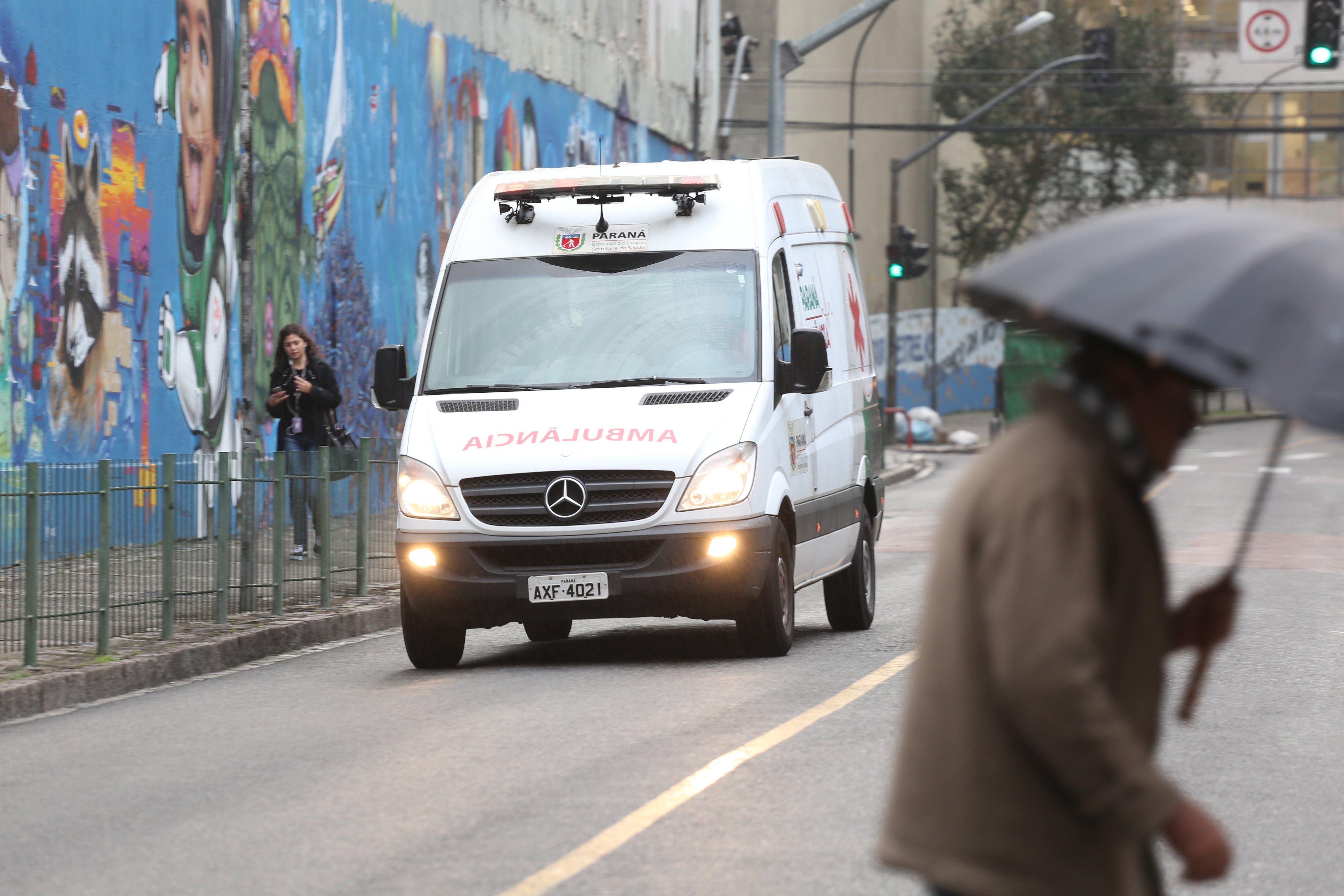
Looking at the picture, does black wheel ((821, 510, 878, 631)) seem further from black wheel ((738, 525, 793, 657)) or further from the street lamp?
the street lamp

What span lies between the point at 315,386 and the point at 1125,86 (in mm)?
40613

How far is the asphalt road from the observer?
6.17 meters

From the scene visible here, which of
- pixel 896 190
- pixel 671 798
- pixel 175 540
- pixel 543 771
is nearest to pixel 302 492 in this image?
pixel 175 540

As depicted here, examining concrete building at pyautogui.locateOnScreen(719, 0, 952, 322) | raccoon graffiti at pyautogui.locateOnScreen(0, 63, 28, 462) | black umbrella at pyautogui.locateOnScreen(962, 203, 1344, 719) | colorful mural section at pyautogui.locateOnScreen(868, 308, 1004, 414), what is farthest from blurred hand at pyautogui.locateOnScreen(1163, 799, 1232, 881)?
colorful mural section at pyautogui.locateOnScreen(868, 308, 1004, 414)

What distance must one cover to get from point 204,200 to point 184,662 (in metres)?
8.19

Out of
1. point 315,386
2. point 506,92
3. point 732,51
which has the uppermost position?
point 732,51

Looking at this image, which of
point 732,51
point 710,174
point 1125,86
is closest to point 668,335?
point 710,174

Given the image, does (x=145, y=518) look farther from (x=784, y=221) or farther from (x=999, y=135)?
(x=999, y=135)

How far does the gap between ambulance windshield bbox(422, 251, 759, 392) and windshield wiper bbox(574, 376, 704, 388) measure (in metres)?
0.02

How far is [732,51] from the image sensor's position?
45.0 metres

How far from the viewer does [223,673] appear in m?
11.5

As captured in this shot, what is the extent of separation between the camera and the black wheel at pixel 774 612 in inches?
421

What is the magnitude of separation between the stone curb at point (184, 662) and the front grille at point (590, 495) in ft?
6.57

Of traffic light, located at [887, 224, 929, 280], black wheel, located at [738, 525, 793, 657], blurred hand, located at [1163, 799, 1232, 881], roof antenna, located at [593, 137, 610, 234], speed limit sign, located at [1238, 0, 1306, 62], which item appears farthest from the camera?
speed limit sign, located at [1238, 0, 1306, 62]
